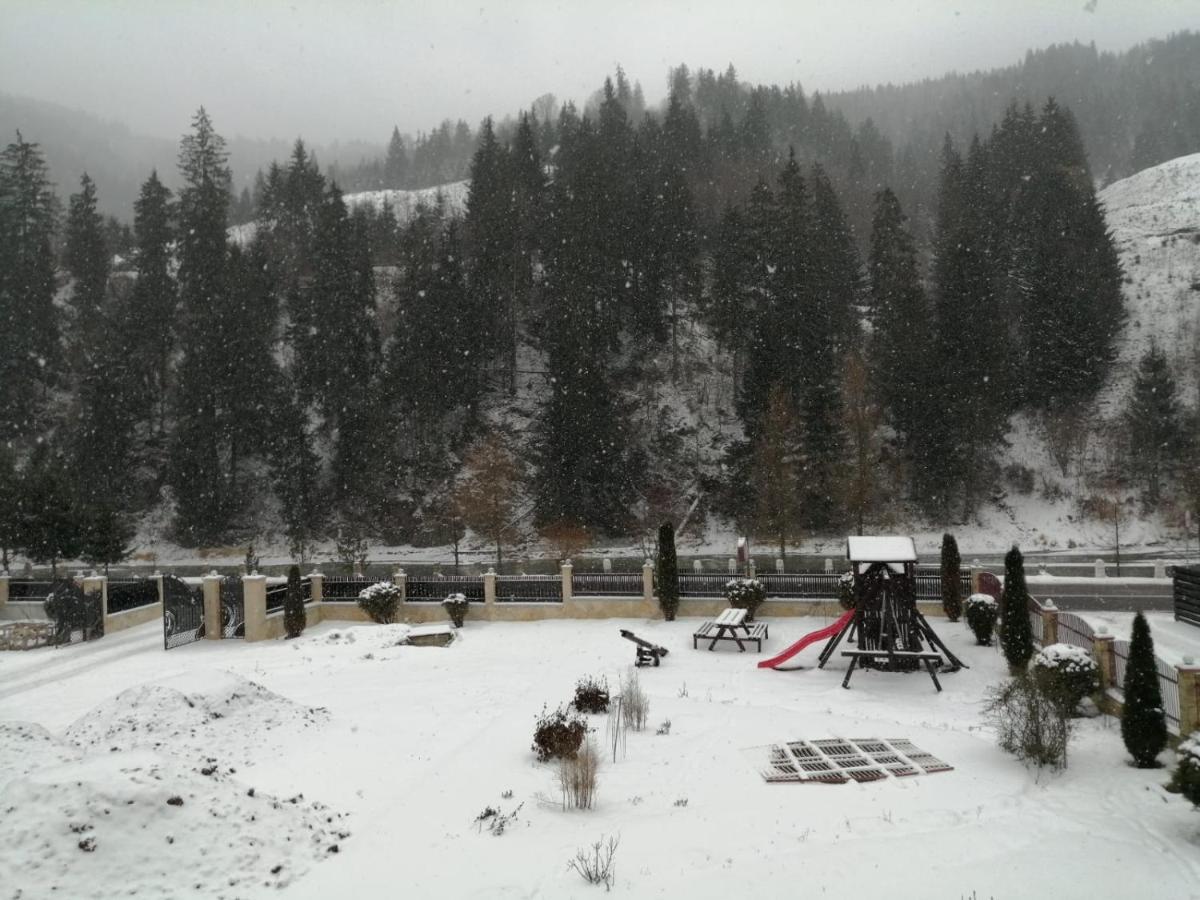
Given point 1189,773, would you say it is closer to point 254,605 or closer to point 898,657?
point 898,657

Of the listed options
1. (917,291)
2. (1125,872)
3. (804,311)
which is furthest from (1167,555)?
(1125,872)

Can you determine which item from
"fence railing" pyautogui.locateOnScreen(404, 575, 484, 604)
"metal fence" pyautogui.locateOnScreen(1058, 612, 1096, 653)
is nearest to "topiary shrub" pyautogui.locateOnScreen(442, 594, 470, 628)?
"fence railing" pyautogui.locateOnScreen(404, 575, 484, 604)

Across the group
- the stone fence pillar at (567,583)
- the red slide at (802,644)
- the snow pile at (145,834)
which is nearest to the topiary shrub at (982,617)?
the red slide at (802,644)

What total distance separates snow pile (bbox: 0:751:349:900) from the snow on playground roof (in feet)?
37.6

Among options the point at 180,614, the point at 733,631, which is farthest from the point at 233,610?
the point at 733,631

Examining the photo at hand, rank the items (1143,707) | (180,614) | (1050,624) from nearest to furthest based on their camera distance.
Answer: (1143,707) → (1050,624) → (180,614)

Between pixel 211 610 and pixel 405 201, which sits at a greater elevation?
pixel 405 201

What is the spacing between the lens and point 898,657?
14.2m

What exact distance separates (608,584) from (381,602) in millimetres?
6675

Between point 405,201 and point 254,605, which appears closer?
point 254,605

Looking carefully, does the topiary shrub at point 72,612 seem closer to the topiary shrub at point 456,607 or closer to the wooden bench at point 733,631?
the topiary shrub at point 456,607

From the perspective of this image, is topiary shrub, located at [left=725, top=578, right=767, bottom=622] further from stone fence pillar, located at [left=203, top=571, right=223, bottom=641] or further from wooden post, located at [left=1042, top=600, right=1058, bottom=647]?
stone fence pillar, located at [left=203, top=571, right=223, bottom=641]

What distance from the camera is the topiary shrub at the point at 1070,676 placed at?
10289 millimetres

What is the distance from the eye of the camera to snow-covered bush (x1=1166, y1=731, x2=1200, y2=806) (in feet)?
22.8
